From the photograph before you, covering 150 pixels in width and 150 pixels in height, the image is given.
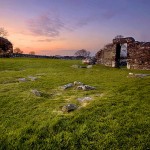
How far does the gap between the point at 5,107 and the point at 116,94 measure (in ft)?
19.6

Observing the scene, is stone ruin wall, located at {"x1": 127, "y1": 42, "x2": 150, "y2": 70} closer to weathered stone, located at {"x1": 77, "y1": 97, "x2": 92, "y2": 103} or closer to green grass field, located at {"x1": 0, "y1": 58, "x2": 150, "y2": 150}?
green grass field, located at {"x1": 0, "y1": 58, "x2": 150, "y2": 150}

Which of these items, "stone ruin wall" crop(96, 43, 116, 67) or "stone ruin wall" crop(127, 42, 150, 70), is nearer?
"stone ruin wall" crop(127, 42, 150, 70)

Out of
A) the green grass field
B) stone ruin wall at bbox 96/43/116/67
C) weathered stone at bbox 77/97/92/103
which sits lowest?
the green grass field

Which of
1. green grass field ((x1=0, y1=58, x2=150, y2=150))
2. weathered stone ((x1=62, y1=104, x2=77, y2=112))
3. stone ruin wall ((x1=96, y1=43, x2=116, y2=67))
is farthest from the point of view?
stone ruin wall ((x1=96, y1=43, x2=116, y2=67))

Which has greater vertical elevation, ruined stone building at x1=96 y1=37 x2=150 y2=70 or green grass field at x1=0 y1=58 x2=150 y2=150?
ruined stone building at x1=96 y1=37 x2=150 y2=70

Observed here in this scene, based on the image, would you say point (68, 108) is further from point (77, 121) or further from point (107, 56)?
point (107, 56)

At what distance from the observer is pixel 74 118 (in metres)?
10.0

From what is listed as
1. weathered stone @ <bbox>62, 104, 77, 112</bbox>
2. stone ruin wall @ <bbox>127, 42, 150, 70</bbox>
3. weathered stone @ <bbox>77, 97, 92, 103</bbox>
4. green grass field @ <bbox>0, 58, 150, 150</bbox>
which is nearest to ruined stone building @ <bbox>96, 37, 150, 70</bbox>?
stone ruin wall @ <bbox>127, 42, 150, 70</bbox>

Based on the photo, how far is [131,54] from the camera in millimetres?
31719

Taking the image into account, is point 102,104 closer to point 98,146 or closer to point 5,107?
point 98,146

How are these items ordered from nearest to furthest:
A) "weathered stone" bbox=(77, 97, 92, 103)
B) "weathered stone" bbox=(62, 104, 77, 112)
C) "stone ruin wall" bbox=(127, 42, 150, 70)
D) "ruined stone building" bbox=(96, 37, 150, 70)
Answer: "weathered stone" bbox=(62, 104, 77, 112) < "weathered stone" bbox=(77, 97, 92, 103) < "stone ruin wall" bbox=(127, 42, 150, 70) < "ruined stone building" bbox=(96, 37, 150, 70)

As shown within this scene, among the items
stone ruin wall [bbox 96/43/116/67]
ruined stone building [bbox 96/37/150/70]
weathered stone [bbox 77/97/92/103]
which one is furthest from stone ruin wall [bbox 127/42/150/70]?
weathered stone [bbox 77/97/92/103]

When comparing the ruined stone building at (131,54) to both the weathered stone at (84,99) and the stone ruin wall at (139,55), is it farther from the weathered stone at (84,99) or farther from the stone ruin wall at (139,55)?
the weathered stone at (84,99)

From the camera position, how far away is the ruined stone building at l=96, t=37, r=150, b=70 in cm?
3008
